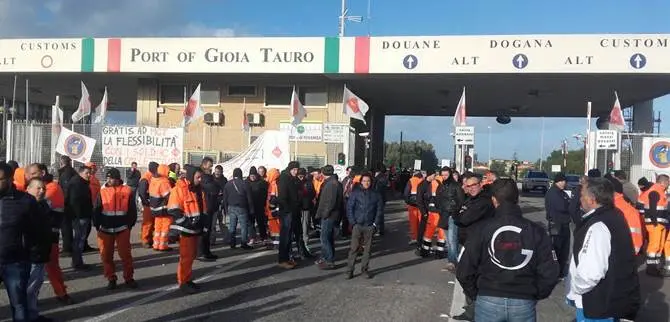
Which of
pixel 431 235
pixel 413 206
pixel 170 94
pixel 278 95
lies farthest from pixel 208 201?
pixel 170 94

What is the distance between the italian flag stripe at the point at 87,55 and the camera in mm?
22344

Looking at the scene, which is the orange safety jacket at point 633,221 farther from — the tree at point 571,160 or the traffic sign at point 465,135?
the tree at point 571,160

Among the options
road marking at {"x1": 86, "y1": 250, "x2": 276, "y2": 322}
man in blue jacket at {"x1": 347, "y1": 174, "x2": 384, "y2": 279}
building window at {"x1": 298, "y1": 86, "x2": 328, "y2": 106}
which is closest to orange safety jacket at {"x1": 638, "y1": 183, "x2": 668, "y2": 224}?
man in blue jacket at {"x1": 347, "y1": 174, "x2": 384, "y2": 279}

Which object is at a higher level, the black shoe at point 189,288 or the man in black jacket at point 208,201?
the man in black jacket at point 208,201

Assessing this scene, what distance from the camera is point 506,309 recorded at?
3752mm

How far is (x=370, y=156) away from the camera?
3225 cm

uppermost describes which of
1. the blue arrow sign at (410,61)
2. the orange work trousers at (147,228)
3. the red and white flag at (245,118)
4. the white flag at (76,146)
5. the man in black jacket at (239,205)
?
the blue arrow sign at (410,61)

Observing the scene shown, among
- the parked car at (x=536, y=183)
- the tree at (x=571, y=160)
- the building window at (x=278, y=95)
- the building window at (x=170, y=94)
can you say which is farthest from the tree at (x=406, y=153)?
the building window at (x=170, y=94)

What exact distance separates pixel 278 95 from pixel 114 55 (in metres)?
6.51

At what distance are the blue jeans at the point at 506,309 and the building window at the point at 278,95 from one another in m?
21.2

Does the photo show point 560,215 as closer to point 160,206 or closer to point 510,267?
point 510,267

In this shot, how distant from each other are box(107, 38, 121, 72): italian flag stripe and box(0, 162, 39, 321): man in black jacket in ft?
58.5

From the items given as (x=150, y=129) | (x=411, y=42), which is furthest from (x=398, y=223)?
(x=150, y=129)

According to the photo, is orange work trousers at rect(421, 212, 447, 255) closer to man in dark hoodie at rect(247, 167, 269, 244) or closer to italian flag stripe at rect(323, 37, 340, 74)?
man in dark hoodie at rect(247, 167, 269, 244)
